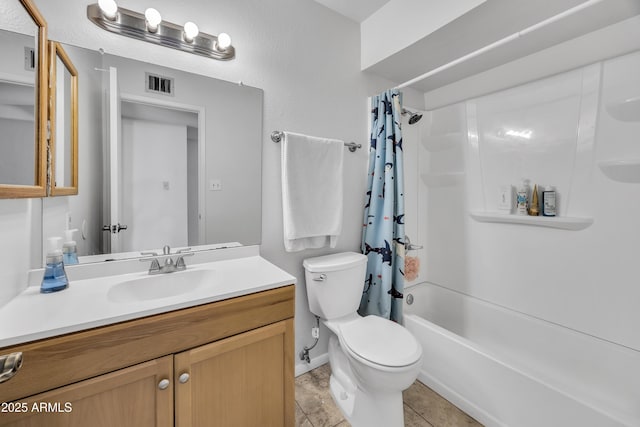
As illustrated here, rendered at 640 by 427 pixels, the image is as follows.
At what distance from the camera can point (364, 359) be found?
1199 mm

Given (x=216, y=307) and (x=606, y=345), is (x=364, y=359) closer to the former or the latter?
(x=216, y=307)

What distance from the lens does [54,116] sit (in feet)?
3.24

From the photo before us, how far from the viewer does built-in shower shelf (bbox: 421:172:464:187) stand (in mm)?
2203

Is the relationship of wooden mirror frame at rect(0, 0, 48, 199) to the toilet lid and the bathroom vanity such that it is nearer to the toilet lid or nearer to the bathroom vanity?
the bathroom vanity

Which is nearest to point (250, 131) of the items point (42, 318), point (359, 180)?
point (359, 180)

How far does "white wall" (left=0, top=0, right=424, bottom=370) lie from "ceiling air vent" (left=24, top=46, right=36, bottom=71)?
260 mm

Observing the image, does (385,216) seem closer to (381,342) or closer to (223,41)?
(381,342)

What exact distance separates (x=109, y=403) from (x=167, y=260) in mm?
589

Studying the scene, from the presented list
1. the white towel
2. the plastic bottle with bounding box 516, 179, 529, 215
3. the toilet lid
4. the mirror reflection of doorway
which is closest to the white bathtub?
the toilet lid

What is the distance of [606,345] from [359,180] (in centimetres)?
176

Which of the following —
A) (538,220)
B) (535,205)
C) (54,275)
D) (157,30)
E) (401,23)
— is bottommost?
(54,275)

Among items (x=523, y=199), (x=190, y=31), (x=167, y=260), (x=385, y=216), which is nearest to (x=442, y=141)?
(x=523, y=199)

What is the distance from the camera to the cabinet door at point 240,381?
0.88 meters

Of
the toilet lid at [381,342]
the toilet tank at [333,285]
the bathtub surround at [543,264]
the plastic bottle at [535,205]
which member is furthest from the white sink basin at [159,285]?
the plastic bottle at [535,205]
